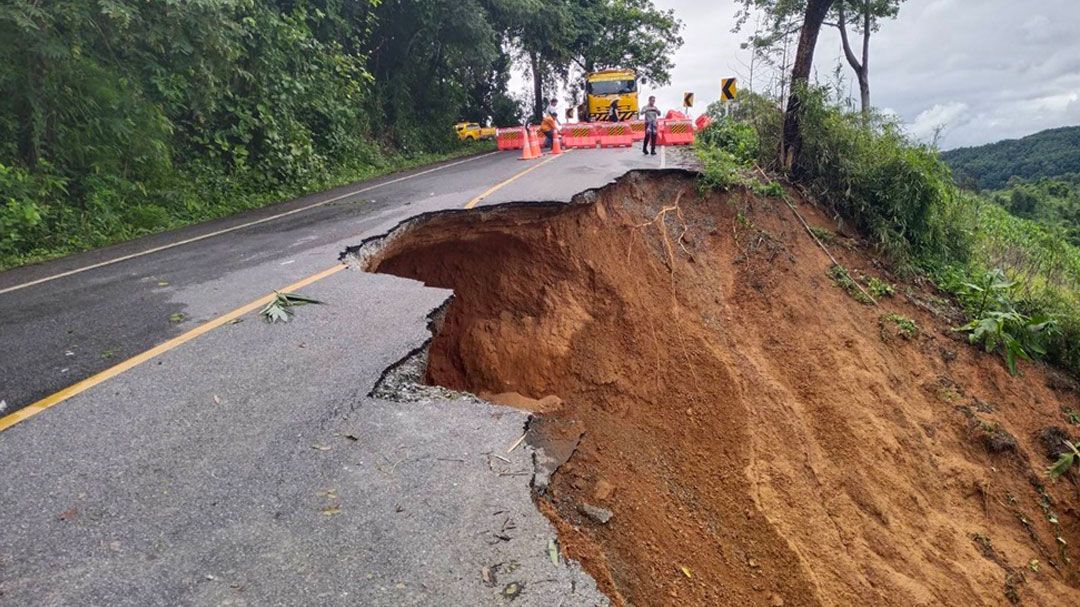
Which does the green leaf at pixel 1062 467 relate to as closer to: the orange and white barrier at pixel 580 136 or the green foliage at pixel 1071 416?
the green foliage at pixel 1071 416

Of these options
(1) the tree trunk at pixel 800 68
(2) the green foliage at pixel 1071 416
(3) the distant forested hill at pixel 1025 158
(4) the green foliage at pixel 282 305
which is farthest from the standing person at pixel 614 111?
(3) the distant forested hill at pixel 1025 158

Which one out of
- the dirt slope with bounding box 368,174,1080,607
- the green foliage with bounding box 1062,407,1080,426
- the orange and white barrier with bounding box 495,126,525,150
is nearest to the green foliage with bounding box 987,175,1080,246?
the orange and white barrier with bounding box 495,126,525,150

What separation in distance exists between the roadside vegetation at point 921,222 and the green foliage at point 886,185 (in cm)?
2

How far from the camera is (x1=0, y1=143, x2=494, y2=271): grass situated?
892 cm

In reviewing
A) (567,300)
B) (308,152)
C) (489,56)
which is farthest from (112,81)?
(489,56)

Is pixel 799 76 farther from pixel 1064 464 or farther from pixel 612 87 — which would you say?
pixel 612 87

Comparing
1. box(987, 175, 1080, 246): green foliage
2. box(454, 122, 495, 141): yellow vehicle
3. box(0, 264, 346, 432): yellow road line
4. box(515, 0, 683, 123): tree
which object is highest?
box(515, 0, 683, 123): tree

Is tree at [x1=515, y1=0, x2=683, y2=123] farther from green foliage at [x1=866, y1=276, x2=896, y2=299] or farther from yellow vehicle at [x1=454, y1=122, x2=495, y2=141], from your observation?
green foliage at [x1=866, y1=276, x2=896, y2=299]

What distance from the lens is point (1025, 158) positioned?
39.8 metres

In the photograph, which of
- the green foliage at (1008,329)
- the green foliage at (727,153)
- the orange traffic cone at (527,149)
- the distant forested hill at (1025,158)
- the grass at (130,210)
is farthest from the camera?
the distant forested hill at (1025,158)

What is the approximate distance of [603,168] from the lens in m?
12.0

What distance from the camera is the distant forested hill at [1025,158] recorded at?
117 feet

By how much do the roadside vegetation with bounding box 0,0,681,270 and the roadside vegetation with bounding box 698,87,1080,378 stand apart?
8903 mm

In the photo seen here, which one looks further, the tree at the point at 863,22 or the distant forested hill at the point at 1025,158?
the distant forested hill at the point at 1025,158
